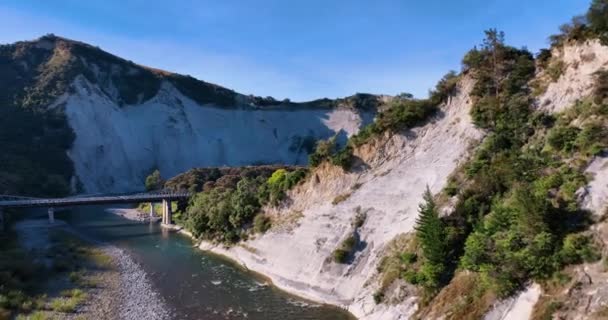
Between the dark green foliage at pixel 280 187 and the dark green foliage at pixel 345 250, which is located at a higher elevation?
the dark green foliage at pixel 280 187

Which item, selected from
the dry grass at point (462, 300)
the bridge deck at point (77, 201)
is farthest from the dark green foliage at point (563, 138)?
the bridge deck at point (77, 201)

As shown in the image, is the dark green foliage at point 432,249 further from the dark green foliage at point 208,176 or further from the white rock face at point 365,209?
the dark green foliage at point 208,176

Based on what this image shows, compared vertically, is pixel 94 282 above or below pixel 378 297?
below

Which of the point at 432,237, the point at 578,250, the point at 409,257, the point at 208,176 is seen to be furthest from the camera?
the point at 208,176

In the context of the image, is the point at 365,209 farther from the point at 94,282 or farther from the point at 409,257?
the point at 94,282

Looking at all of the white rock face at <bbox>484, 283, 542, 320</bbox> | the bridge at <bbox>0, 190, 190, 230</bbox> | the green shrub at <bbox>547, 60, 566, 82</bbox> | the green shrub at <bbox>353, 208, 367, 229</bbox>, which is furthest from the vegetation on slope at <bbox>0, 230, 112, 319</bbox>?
the green shrub at <bbox>547, 60, 566, 82</bbox>

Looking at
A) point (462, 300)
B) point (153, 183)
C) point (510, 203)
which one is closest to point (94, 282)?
point (462, 300)
